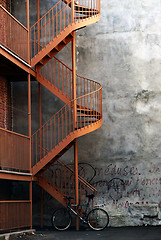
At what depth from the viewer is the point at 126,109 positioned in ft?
50.7

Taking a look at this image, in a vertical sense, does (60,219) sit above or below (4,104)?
below

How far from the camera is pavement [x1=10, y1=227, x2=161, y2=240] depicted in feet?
39.0

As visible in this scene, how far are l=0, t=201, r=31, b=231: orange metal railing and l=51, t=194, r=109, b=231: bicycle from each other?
1240 mm

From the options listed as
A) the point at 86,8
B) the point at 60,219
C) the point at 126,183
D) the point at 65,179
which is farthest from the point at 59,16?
the point at 60,219

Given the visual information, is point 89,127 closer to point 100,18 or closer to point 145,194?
point 145,194

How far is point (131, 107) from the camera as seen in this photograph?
15445 mm

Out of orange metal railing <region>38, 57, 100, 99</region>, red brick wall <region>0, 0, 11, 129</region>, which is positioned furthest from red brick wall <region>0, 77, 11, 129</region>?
orange metal railing <region>38, 57, 100, 99</region>

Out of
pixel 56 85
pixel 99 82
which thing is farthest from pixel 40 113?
pixel 99 82

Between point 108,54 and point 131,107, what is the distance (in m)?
1.99

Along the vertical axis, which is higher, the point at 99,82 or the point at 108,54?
the point at 108,54

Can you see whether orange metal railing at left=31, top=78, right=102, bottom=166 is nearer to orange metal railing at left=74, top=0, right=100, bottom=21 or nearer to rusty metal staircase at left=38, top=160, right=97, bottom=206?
rusty metal staircase at left=38, top=160, right=97, bottom=206

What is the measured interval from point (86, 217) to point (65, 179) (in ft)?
5.17

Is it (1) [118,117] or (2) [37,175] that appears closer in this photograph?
(2) [37,175]

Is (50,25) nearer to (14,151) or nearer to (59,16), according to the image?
(59,16)
